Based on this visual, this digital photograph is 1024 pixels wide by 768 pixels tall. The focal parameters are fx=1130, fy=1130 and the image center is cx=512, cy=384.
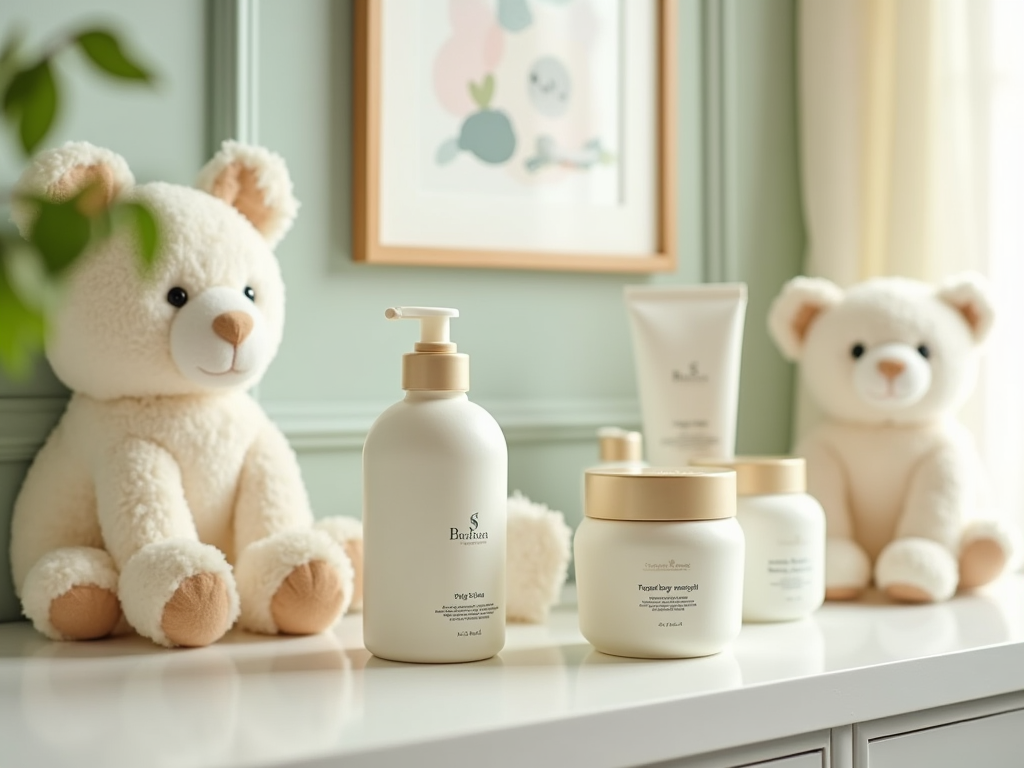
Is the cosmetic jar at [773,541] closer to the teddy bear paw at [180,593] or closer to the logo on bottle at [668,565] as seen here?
the logo on bottle at [668,565]

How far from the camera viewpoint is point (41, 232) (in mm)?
283

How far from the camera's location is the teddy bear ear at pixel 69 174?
2.72ft

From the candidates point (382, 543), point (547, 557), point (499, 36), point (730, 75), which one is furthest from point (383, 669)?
point (730, 75)

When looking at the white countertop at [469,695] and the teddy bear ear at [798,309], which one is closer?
the white countertop at [469,695]

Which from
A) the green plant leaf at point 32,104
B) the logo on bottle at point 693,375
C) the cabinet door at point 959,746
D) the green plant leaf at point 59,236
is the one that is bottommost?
the cabinet door at point 959,746

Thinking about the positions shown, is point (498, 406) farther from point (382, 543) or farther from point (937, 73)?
point (937, 73)

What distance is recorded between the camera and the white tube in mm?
1107

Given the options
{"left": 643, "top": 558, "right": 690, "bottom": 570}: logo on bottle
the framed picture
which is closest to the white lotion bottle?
{"left": 643, "top": 558, "right": 690, "bottom": 570}: logo on bottle

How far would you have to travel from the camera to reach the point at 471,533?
0.76 meters

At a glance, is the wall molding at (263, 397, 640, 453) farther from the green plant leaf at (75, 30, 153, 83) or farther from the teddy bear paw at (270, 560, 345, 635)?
the green plant leaf at (75, 30, 153, 83)

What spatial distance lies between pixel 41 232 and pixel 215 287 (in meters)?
0.61

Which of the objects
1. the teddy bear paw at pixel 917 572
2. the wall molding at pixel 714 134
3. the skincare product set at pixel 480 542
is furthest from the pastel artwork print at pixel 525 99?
the teddy bear paw at pixel 917 572

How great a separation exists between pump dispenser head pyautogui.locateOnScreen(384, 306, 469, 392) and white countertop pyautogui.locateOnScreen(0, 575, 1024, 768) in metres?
0.19

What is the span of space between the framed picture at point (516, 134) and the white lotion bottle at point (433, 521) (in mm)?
321
